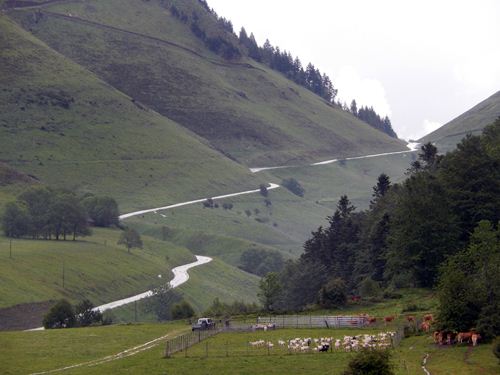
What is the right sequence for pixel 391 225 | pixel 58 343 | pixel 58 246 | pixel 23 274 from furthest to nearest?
pixel 58 246
pixel 23 274
pixel 391 225
pixel 58 343

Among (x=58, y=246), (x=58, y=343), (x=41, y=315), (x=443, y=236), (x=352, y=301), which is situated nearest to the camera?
(x=58, y=343)

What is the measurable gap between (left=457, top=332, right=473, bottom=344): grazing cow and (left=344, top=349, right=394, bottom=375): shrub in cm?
1585

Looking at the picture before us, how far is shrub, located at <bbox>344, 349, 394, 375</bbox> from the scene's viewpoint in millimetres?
55219

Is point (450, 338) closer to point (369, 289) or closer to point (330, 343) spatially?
point (330, 343)

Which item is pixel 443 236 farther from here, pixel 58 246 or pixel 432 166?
pixel 58 246

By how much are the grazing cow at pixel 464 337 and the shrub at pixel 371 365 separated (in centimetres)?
1585

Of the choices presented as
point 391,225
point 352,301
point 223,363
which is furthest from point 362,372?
point 391,225

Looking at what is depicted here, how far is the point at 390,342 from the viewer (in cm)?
7262

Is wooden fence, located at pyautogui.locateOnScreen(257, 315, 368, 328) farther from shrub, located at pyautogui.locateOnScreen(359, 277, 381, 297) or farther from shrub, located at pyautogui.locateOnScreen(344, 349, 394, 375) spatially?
shrub, located at pyautogui.locateOnScreen(344, 349, 394, 375)

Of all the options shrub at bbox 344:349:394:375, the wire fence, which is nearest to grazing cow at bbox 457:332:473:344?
the wire fence

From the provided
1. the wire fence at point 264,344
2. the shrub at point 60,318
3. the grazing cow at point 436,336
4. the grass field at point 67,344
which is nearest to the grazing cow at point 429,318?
the wire fence at point 264,344

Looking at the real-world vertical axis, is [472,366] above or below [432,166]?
below

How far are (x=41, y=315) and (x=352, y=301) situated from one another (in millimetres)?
54396

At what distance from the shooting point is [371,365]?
5525 centimetres
